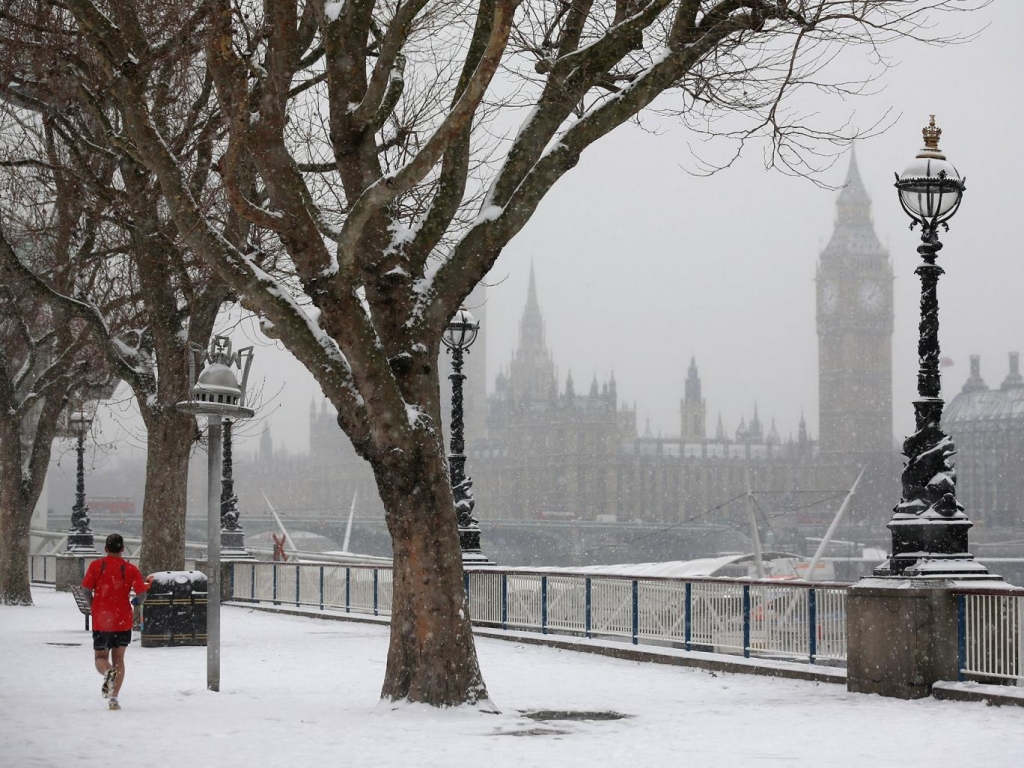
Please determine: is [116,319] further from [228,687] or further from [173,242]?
[228,687]

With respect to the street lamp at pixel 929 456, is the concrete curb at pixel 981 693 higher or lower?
lower

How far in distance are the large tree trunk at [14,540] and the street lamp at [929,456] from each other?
2057 centimetres

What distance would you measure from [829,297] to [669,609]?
186 metres

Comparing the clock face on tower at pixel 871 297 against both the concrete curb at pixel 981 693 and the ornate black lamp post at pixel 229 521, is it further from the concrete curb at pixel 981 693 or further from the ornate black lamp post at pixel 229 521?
the concrete curb at pixel 981 693

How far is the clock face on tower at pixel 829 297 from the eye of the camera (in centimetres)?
19562

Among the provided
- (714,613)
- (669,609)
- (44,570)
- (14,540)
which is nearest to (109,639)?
(714,613)

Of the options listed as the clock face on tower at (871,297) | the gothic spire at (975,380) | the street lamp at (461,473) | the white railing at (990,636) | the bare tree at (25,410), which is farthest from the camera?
the clock face on tower at (871,297)

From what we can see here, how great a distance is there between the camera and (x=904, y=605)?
1222 centimetres

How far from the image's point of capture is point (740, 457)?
169375 mm

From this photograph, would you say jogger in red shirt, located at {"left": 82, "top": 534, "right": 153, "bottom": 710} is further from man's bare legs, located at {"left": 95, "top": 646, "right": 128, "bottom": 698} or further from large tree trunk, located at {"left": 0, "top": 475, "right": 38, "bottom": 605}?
large tree trunk, located at {"left": 0, "top": 475, "right": 38, "bottom": 605}

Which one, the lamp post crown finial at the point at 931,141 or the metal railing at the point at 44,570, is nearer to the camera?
the lamp post crown finial at the point at 931,141

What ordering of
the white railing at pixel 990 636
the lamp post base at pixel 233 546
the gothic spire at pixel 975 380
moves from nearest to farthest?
1. the white railing at pixel 990 636
2. the lamp post base at pixel 233 546
3. the gothic spire at pixel 975 380

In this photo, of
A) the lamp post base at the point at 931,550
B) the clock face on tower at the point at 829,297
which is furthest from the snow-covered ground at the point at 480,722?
the clock face on tower at the point at 829,297

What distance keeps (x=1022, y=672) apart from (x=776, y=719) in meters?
2.48
